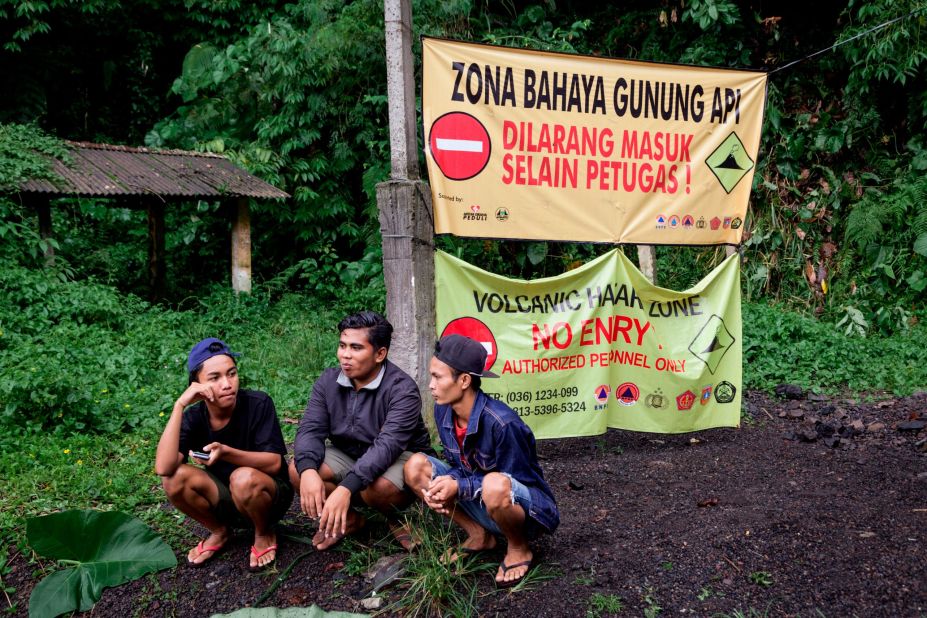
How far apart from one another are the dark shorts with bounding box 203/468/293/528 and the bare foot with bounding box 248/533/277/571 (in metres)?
0.08

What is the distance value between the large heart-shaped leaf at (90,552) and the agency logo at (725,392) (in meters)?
3.68

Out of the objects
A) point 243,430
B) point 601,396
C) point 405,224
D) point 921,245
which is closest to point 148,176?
point 405,224

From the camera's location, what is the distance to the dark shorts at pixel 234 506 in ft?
11.0

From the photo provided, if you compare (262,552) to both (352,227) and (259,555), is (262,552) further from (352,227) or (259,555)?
(352,227)

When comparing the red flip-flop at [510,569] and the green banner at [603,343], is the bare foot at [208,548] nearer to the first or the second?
the red flip-flop at [510,569]

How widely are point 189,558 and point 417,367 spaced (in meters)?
1.77

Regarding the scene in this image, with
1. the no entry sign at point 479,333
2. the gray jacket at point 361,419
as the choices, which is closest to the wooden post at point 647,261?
the no entry sign at point 479,333

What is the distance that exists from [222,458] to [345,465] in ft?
1.87

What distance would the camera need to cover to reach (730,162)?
16.9 feet

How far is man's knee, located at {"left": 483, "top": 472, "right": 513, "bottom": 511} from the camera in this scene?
2.85 metres

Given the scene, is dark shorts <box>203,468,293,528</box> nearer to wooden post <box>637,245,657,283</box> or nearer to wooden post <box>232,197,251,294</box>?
wooden post <box>637,245,657,283</box>

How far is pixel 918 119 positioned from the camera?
9234 millimetres

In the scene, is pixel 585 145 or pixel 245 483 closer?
pixel 245 483

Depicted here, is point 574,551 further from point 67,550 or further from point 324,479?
point 67,550
